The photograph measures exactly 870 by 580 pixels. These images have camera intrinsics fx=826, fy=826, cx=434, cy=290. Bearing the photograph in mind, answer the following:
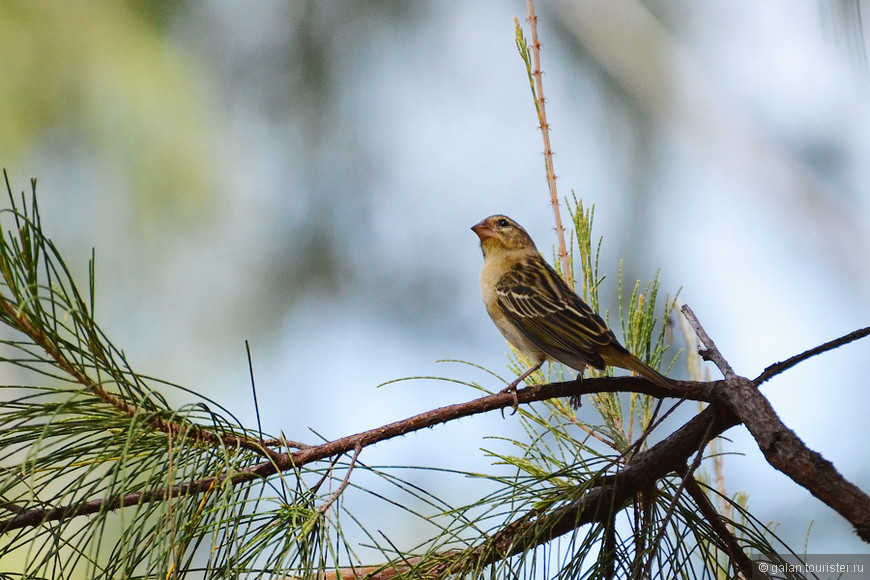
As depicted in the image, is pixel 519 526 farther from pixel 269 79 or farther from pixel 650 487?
pixel 269 79

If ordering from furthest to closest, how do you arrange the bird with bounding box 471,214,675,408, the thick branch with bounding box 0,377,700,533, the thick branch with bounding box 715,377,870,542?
1. the bird with bounding box 471,214,675,408
2. the thick branch with bounding box 0,377,700,533
3. the thick branch with bounding box 715,377,870,542

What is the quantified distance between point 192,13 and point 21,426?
19.3 ft

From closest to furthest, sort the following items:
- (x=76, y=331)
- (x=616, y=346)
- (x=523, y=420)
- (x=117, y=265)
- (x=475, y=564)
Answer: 1. (x=76, y=331)
2. (x=475, y=564)
3. (x=523, y=420)
4. (x=616, y=346)
5. (x=117, y=265)

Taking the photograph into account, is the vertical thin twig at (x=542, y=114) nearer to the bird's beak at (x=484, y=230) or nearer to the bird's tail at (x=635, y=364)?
the bird's tail at (x=635, y=364)

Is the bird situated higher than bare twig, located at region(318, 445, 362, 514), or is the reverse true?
the bird

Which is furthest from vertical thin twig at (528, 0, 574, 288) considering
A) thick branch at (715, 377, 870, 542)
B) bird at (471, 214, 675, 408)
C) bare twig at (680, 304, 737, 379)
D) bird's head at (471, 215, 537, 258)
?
bird's head at (471, 215, 537, 258)

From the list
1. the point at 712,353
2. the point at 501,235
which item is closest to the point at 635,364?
the point at 712,353

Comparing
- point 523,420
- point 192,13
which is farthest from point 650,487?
point 192,13

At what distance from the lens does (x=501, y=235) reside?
343cm

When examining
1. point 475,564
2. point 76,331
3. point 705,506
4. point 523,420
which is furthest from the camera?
point 523,420

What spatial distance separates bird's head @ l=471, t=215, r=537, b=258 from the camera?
3.42 m

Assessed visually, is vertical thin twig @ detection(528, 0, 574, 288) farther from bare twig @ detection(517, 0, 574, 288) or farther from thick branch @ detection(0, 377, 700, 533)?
thick branch @ detection(0, 377, 700, 533)

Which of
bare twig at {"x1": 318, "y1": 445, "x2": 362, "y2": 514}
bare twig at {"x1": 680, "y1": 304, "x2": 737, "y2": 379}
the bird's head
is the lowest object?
bare twig at {"x1": 318, "y1": 445, "x2": 362, "y2": 514}

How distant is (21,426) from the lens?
1232 mm
